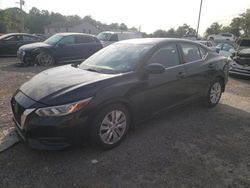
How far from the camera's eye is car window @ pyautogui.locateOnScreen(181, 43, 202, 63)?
185 inches

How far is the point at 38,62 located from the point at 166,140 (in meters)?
8.44

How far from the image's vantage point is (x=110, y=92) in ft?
11.0

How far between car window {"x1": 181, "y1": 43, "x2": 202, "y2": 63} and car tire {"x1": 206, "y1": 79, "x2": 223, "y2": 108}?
784mm

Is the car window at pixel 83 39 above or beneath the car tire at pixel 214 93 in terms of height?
above

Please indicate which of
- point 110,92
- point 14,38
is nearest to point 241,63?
point 110,92

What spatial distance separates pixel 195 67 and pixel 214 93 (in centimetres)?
107

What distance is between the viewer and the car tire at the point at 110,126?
328 cm

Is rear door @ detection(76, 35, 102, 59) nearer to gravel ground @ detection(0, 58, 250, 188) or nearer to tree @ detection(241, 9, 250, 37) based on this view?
gravel ground @ detection(0, 58, 250, 188)

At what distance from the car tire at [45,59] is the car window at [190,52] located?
7534 millimetres

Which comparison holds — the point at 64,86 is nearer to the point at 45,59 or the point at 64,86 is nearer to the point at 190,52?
the point at 190,52

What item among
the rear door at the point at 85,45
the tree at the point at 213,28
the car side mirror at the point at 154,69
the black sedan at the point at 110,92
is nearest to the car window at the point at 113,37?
the rear door at the point at 85,45

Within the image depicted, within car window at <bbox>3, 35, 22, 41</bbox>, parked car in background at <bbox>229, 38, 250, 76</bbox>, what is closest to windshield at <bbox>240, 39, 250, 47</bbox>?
parked car in background at <bbox>229, 38, 250, 76</bbox>

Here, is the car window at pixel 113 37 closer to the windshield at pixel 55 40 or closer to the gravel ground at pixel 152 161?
the windshield at pixel 55 40

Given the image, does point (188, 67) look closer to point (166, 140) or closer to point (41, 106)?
point (166, 140)
